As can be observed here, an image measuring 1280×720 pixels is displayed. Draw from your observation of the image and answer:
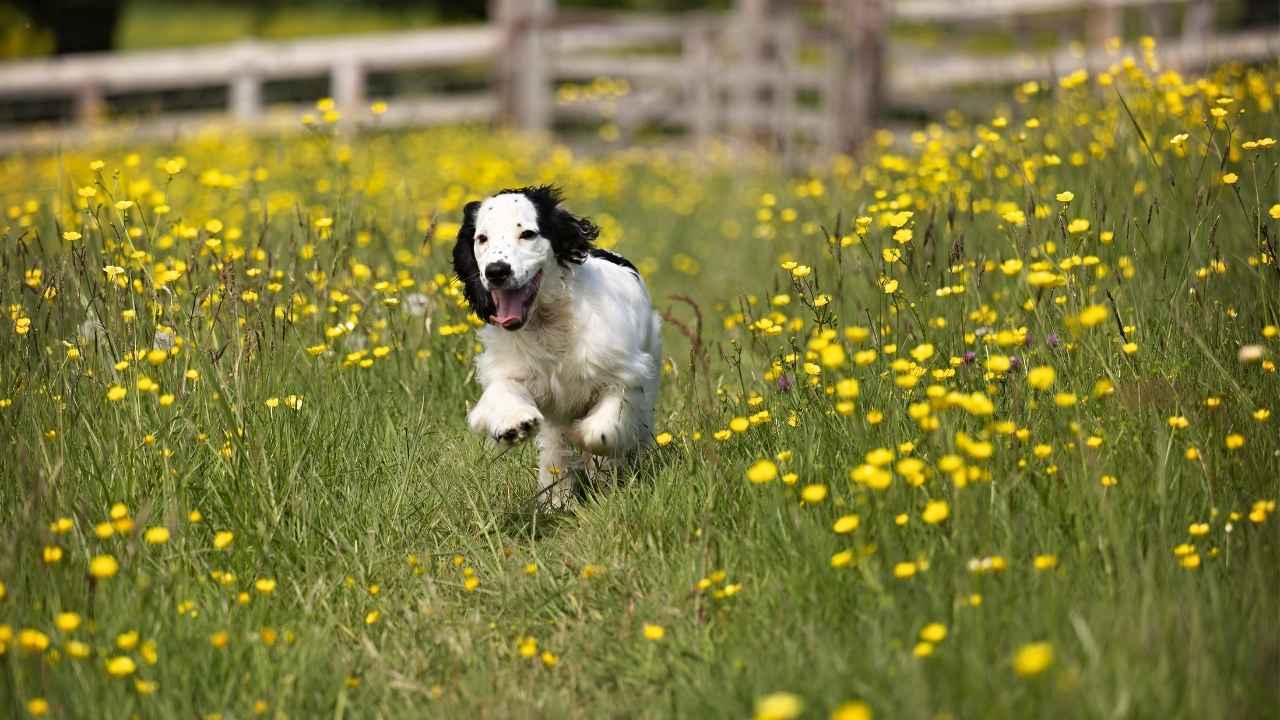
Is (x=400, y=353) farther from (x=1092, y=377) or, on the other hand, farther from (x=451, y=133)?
(x=451, y=133)

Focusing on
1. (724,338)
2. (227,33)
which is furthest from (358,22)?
(724,338)

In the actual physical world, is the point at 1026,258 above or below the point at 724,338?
above

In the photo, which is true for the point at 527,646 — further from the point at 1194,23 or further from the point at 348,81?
the point at 348,81

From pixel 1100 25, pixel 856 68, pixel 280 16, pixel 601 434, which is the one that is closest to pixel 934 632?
pixel 601 434

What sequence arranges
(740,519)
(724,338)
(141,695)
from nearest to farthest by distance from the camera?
(141,695), (740,519), (724,338)

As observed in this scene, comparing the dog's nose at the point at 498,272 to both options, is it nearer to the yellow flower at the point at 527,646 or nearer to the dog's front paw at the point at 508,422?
the dog's front paw at the point at 508,422

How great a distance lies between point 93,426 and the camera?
12.3ft

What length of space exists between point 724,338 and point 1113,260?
199cm

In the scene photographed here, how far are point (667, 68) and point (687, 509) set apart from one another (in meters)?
12.0

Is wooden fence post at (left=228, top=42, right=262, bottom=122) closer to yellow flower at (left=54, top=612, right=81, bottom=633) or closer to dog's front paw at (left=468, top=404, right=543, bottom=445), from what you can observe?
dog's front paw at (left=468, top=404, right=543, bottom=445)

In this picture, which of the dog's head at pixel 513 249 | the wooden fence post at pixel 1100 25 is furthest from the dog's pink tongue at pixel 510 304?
the wooden fence post at pixel 1100 25

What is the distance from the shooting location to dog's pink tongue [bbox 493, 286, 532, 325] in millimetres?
3914

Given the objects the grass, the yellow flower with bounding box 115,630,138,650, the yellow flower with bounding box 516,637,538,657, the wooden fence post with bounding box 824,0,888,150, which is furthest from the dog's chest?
the wooden fence post with bounding box 824,0,888,150

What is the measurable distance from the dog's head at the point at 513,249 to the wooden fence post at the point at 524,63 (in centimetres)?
986
